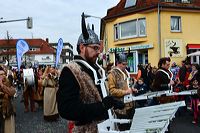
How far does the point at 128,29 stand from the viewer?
3275 centimetres

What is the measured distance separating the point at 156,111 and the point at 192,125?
8167 mm

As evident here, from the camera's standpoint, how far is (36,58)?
4003 inches

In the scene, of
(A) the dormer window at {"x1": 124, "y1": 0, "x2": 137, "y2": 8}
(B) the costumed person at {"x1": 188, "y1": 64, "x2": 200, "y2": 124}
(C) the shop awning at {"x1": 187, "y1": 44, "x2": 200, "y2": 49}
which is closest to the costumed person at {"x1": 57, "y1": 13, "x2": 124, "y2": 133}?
(B) the costumed person at {"x1": 188, "y1": 64, "x2": 200, "y2": 124}

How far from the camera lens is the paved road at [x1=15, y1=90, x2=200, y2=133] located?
32.8 feet

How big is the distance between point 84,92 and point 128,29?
29951mm

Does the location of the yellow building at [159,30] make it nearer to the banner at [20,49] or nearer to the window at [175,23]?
the window at [175,23]

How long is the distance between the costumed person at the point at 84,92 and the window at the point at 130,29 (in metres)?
28.4

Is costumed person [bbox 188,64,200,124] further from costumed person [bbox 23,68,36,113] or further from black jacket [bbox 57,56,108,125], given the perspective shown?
black jacket [bbox 57,56,108,125]

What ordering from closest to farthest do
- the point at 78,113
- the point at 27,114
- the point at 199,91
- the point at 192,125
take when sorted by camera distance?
the point at 78,113, the point at 199,91, the point at 192,125, the point at 27,114

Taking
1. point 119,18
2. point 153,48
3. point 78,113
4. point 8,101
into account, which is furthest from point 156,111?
point 119,18

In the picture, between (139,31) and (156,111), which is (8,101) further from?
(139,31)

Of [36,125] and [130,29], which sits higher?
[130,29]

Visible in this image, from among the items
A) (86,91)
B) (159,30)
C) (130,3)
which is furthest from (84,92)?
(130,3)

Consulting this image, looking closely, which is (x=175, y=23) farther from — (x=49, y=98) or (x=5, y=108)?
(x=5, y=108)
